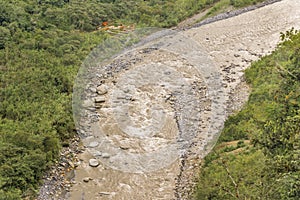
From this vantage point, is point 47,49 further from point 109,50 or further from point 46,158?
point 46,158

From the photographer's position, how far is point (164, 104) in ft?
50.8

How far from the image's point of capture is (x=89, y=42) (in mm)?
19797

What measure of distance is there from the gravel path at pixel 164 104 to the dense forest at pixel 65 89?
927 millimetres

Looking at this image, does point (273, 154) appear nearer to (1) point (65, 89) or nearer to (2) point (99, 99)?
(2) point (99, 99)

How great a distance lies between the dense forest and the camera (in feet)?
21.7

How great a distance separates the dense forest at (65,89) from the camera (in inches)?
261

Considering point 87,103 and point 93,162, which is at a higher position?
point 87,103

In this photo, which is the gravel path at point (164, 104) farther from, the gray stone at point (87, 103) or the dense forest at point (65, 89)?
the dense forest at point (65, 89)

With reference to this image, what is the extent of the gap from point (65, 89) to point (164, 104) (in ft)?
12.5

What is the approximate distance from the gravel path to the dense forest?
3.04ft

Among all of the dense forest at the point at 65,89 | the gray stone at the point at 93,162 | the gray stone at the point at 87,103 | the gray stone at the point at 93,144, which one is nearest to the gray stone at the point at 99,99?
the gray stone at the point at 87,103

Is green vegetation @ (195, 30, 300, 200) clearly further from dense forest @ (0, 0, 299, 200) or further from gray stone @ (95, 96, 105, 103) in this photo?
gray stone @ (95, 96, 105, 103)

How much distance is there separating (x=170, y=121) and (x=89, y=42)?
7.39m

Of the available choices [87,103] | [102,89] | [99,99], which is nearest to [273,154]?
[87,103]
